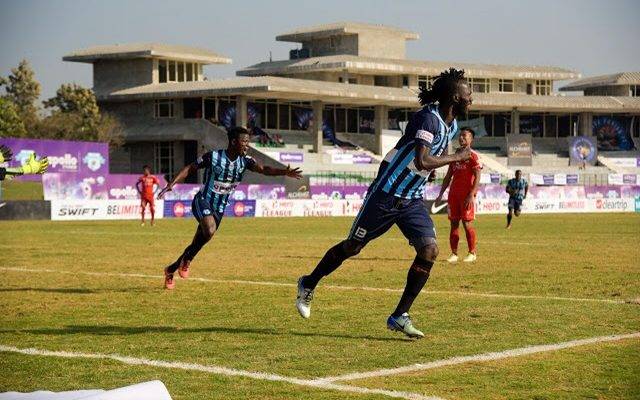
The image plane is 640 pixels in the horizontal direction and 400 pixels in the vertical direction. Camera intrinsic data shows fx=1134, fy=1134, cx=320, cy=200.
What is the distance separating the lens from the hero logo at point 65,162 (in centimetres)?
5566

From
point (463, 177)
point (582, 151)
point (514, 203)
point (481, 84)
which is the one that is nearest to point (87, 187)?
point (514, 203)

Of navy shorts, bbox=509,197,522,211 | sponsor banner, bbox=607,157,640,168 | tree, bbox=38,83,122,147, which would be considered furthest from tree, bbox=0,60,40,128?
navy shorts, bbox=509,197,522,211

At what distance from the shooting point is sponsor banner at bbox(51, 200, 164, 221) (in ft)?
146

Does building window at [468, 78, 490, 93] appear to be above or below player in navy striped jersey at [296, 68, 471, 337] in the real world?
above

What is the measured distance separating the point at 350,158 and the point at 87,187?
34.4 meters

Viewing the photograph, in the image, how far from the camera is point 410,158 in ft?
34.0

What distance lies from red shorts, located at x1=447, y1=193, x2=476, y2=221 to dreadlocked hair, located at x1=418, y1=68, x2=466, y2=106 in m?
8.86

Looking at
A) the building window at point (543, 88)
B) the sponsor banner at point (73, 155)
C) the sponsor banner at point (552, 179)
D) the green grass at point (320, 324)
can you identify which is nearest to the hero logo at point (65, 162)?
the sponsor banner at point (73, 155)

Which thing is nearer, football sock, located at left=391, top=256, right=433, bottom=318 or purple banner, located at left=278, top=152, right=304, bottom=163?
football sock, located at left=391, top=256, right=433, bottom=318

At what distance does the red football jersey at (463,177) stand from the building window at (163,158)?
6479 centimetres

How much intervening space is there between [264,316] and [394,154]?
248 centimetres

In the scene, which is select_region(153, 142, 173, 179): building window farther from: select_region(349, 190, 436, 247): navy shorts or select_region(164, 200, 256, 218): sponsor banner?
select_region(349, 190, 436, 247): navy shorts

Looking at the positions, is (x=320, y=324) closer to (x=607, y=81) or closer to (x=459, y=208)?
(x=459, y=208)

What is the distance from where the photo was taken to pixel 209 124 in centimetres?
7975
